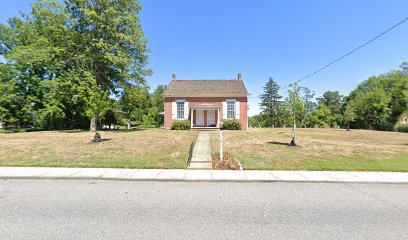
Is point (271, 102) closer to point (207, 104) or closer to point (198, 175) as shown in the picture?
point (207, 104)

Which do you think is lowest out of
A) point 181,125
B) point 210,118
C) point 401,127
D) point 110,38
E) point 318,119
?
point 401,127

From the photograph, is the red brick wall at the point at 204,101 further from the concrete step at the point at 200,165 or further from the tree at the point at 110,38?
the concrete step at the point at 200,165

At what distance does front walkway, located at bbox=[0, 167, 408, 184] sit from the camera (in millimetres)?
5641

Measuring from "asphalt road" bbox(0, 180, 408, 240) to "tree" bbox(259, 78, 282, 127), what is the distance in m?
40.9

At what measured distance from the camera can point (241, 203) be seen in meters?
4.00

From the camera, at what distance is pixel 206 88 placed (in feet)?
79.3

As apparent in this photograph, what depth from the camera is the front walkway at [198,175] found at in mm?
5641

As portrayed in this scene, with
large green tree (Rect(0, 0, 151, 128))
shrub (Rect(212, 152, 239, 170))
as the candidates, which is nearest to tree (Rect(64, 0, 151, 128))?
large green tree (Rect(0, 0, 151, 128))

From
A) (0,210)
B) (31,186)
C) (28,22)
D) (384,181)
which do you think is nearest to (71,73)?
(28,22)

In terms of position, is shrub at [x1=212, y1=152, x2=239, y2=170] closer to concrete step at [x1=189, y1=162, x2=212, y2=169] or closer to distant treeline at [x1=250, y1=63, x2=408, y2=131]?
concrete step at [x1=189, y1=162, x2=212, y2=169]

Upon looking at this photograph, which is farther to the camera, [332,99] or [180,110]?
[332,99]

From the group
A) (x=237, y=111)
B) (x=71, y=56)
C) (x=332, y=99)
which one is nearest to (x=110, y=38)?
(x=71, y=56)

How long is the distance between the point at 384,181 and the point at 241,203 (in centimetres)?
506

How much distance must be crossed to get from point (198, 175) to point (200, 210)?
2.33 metres
